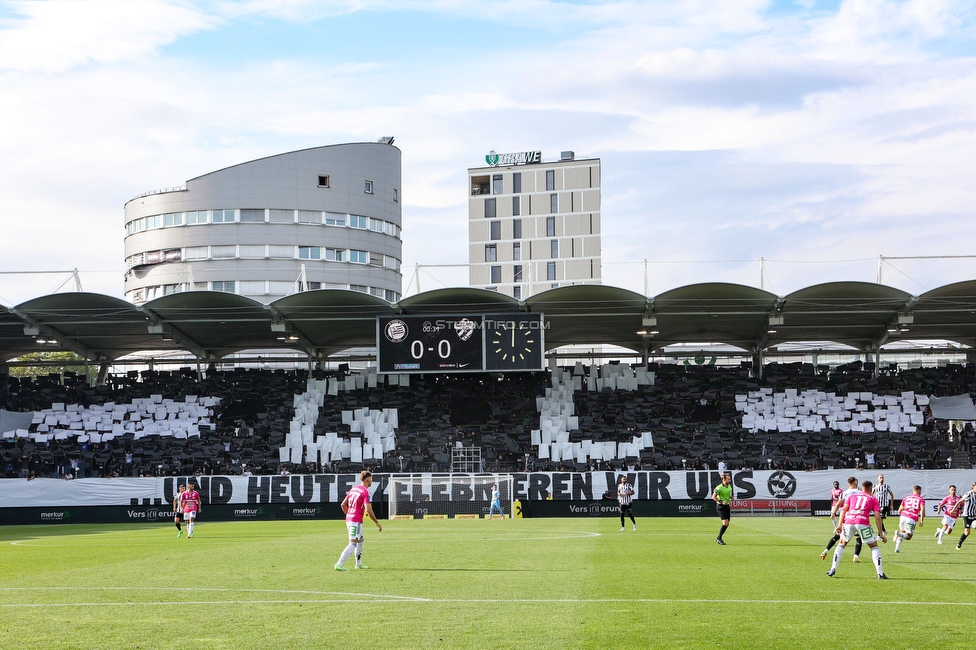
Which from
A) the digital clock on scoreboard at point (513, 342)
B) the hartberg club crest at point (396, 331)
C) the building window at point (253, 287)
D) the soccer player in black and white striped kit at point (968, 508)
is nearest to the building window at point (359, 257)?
the building window at point (253, 287)

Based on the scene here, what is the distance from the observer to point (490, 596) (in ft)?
49.4

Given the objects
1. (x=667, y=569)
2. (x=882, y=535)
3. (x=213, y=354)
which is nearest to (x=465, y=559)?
(x=667, y=569)

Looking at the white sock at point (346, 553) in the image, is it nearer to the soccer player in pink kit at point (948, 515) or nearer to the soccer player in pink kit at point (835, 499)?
the soccer player in pink kit at point (835, 499)

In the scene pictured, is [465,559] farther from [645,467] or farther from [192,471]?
[192,471]

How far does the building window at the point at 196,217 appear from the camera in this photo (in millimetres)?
102062

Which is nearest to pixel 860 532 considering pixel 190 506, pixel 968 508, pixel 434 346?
pixel 968 508

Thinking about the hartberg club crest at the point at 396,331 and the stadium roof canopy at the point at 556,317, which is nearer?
the stadium roof canopy at the point at 556,317

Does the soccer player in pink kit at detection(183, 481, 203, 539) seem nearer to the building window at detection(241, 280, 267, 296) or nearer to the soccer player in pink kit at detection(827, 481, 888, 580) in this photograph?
the soccer player in pink kit at detection(827, 481, 888, 580)

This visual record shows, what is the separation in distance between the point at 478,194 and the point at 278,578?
392ft

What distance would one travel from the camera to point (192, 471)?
48406 mm

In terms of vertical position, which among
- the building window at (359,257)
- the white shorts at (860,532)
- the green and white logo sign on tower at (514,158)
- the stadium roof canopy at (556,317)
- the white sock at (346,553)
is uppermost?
the green and white logo sign on tower at (514,158)

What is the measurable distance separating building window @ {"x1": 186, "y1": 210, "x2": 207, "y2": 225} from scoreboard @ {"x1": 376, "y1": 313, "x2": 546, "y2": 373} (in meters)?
57.8

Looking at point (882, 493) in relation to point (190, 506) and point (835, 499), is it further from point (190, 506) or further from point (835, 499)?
point (190, 506)

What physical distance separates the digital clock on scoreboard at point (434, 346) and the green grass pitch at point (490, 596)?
23.2 metres
